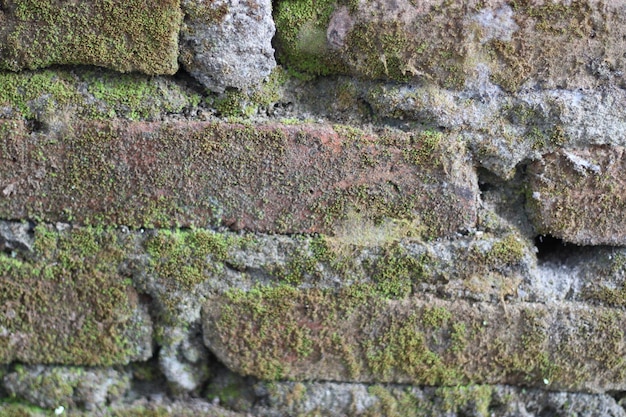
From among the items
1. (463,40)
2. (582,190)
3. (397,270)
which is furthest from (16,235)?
(582,190)

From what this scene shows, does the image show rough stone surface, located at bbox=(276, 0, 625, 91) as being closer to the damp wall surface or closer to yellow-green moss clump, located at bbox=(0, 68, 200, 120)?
the damp wall surface

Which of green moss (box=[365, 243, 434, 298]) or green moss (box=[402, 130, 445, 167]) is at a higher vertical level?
green moss (box=[402, 130, 445, 167])

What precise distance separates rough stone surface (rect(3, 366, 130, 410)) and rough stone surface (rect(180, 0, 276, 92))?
475mm

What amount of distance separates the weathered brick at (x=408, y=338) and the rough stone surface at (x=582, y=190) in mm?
132

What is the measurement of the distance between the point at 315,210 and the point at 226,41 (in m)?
0.28

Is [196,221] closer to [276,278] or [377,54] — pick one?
[276,278]

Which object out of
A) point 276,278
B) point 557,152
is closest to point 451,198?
point 557,152

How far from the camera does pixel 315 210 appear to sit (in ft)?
3.07

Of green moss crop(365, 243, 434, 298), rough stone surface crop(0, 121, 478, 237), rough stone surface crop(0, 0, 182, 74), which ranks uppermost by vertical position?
rough stone surface crop(0, 0, 182, 74)

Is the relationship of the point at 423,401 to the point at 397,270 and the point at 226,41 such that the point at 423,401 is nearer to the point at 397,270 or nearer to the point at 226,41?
the point at 397,270

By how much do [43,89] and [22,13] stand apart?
0.11m

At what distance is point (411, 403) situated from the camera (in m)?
0.98

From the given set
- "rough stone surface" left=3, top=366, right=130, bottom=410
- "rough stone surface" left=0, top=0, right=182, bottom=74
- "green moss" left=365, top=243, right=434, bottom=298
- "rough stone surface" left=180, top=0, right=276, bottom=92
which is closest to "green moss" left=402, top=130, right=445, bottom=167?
"green moss" left=365, top=243, right=434, bottom=298

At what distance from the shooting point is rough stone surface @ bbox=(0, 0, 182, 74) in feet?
2.88
